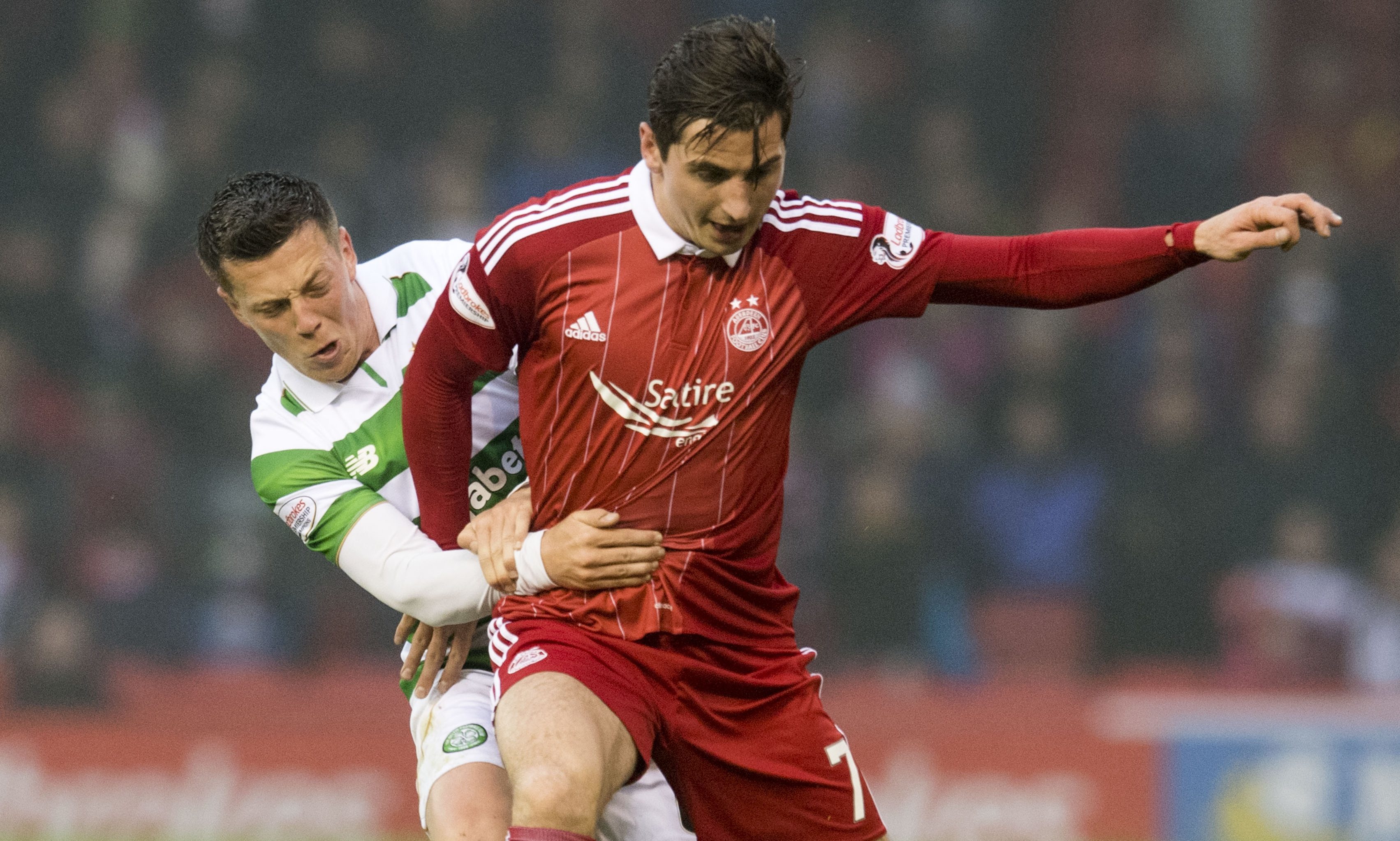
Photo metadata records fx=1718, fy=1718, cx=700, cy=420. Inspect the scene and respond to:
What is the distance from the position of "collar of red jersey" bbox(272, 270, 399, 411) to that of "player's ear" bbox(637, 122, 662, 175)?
0.95 metres

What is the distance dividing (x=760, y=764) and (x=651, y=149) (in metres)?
1.22

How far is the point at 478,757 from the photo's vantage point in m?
3.56

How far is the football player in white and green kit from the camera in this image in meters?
Result: 3.47

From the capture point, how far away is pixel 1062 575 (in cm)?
829

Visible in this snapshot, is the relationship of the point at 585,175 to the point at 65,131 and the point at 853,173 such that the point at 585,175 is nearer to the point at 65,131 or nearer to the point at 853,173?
the point at 853,173

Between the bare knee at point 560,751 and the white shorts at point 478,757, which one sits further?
the white shorts at point 478,757

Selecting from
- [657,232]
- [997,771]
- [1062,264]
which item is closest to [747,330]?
[657,232]

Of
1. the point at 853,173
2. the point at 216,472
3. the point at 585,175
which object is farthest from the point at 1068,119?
the point at 216,472

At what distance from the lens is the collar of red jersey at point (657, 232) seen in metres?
3.25

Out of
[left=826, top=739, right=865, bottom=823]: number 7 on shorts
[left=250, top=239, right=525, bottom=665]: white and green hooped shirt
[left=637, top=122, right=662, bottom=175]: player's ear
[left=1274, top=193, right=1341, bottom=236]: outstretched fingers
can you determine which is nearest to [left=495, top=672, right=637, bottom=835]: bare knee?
[left=826, top=739, right=865, bottom=823]: number 7 on shorts

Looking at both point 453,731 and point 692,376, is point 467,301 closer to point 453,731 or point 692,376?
point 692,376

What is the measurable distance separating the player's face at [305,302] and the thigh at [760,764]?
1.12 metres

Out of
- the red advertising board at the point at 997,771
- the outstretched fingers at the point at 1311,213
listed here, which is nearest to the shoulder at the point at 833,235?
the outstretched fingers at the point at 1311,213

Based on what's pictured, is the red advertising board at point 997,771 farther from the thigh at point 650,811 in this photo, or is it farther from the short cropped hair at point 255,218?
the short cropped hair at point 255,218
